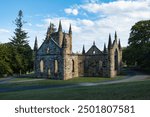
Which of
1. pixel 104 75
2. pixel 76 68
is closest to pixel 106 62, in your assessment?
pixel 104 75

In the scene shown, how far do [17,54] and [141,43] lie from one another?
111 feet

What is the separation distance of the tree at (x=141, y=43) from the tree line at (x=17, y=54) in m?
29.5

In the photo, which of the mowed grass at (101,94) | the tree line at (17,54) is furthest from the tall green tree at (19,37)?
the mowed grass at (101,94)

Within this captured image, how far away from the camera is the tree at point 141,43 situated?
6712cm

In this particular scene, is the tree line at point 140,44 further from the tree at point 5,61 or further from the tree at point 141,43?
the tree at point 5,61

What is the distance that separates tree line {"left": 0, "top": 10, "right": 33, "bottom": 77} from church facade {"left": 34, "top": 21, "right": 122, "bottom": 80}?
8780 mm

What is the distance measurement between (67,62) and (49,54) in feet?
17.9

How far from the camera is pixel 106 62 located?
63.1 meters

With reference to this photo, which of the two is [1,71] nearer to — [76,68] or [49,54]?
[49,54]

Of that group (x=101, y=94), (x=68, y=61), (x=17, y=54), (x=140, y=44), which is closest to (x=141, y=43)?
(x=140, y=44)

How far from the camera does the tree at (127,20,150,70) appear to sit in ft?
220

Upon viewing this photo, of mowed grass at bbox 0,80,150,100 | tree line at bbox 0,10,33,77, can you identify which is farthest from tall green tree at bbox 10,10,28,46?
→ mowed grass at bbox 0,80,150,100

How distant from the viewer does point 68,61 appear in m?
59.0

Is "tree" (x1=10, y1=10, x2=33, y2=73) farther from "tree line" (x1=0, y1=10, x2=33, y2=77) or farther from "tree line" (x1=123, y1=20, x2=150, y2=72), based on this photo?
"tree line" (x1=123, y1=20, x2=150, y2=72)
